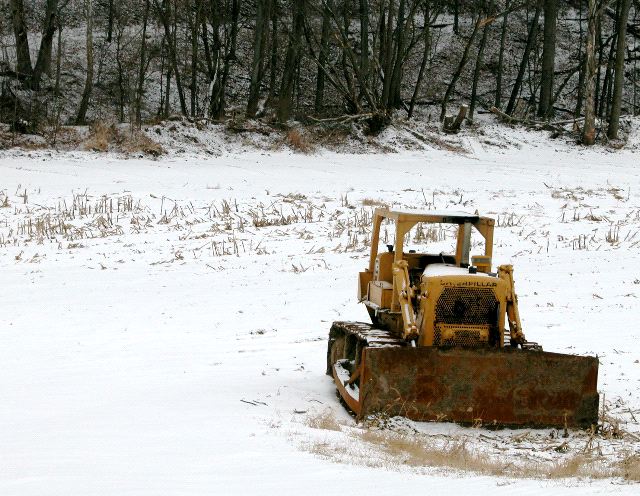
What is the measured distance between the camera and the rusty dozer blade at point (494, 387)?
20.6 ft

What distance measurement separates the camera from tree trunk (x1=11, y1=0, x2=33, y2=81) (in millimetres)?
28547

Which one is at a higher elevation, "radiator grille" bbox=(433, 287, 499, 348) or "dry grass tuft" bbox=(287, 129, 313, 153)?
"dry grass tuft" bbox=(287, 129, 313, 153)

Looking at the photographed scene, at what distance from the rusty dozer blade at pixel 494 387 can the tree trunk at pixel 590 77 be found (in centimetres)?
2517

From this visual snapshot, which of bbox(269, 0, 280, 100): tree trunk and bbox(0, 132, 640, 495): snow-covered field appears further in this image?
bbox(269, 0, 280, 100): tree trunk

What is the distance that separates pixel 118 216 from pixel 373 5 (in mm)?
27379

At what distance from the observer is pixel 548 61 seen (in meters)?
33.0

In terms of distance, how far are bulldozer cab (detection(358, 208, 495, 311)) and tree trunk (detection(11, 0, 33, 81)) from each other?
24.7 meters

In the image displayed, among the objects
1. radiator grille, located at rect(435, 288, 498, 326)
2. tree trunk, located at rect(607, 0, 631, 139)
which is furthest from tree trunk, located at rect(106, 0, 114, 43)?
radiator grille, located at rect(435, 288, 498, 326)

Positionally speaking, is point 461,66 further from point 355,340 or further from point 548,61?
point 355,340

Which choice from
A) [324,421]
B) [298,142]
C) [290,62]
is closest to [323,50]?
[290,62]

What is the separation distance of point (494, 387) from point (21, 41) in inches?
1108

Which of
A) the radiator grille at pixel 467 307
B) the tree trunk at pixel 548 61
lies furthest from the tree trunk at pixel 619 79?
the radiator grille at pixel 467 307

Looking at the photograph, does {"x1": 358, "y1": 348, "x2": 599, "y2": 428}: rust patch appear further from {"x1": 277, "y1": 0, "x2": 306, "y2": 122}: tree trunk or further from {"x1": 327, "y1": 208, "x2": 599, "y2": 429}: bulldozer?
{"x1": 277, "y1": 0, "x2": 306, "y2": 122}: tree trunk

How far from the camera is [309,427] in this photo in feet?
19.3
